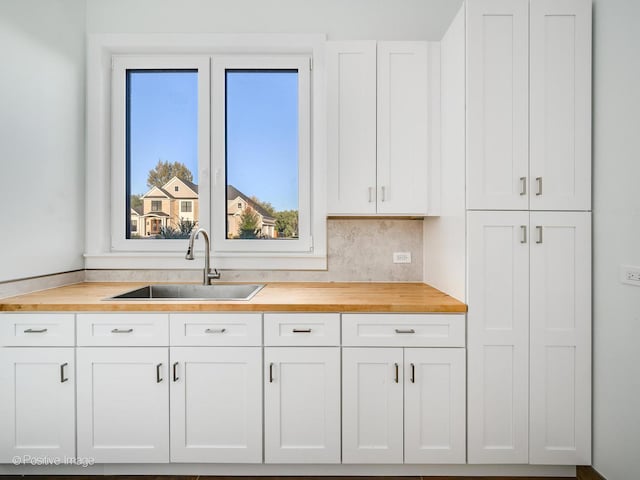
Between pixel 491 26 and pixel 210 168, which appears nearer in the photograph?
pixel 491 26

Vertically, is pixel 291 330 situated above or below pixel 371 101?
below

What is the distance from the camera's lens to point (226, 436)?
69.9 inches

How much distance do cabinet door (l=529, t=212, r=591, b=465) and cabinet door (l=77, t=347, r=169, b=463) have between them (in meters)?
1.77

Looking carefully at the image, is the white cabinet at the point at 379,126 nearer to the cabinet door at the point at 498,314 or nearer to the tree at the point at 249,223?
the cabinet door at the point at 498,314

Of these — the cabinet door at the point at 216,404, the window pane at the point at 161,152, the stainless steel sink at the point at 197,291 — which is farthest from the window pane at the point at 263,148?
the cabinet door at the point at 216,404

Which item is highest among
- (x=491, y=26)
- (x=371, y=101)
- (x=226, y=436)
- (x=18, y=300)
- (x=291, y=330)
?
(x=491, y=26)

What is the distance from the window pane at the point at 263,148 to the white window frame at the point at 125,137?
0.15 meters

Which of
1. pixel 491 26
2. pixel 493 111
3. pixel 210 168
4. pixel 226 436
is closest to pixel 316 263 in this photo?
pixel 210 168

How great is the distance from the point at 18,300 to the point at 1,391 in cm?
42

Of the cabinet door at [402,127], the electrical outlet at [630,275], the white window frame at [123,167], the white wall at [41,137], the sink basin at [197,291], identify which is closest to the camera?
the electrical outlet at [630,275]

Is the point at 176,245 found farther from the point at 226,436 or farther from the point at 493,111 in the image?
the point at 493,111

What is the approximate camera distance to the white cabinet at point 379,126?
2146 millimetres

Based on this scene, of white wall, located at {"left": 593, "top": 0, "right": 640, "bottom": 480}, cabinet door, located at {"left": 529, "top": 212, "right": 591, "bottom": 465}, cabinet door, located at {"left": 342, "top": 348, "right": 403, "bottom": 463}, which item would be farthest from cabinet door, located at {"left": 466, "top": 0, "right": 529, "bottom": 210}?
cabinet door, located at {"left": 342, "top": 348, "right": 403, "bottom": 463}

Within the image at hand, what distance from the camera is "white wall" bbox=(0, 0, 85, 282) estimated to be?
A: 1.89 metres
